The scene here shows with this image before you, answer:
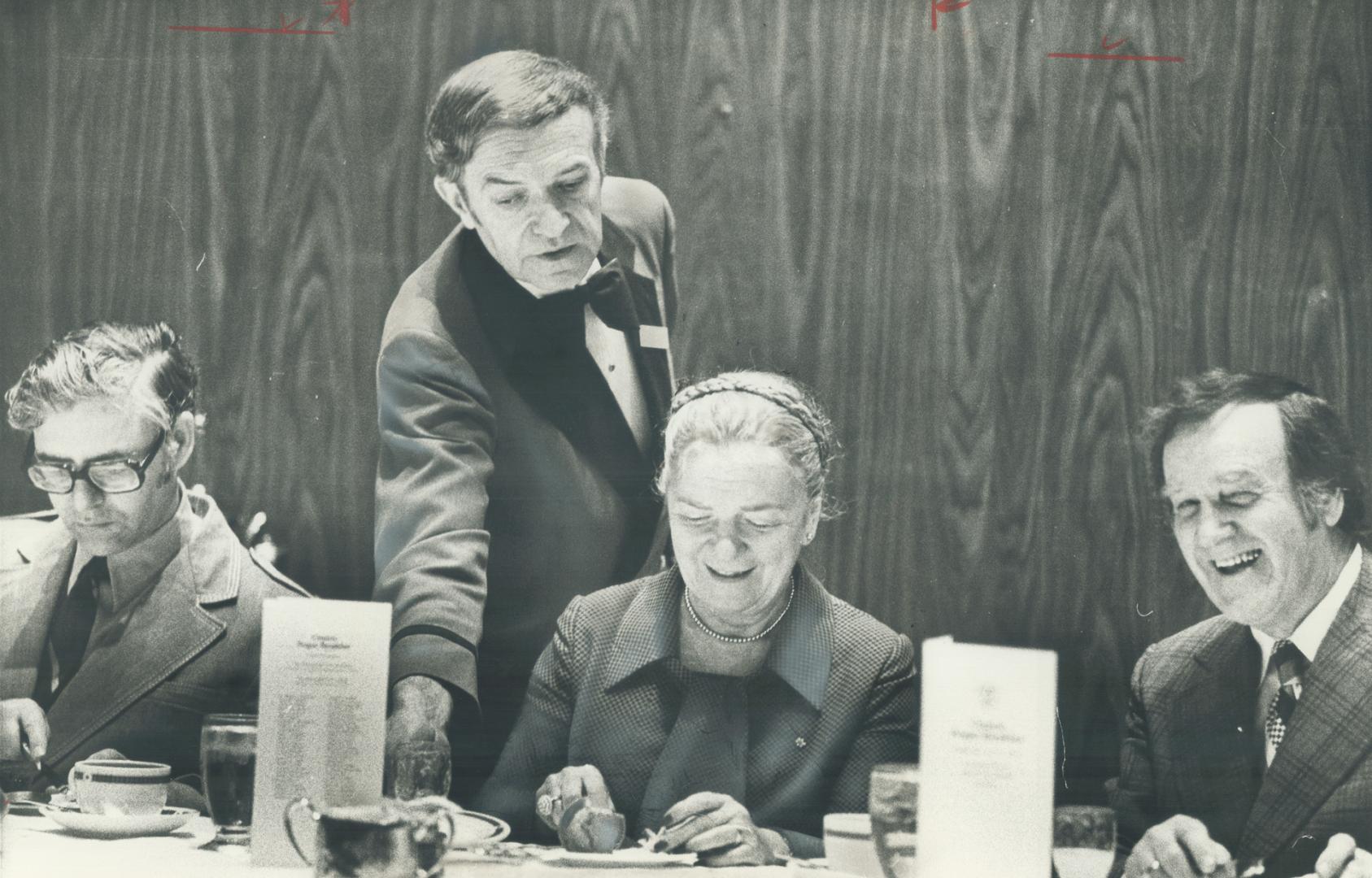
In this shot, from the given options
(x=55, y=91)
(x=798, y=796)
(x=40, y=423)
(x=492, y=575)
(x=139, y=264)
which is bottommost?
(x=798, y=796)

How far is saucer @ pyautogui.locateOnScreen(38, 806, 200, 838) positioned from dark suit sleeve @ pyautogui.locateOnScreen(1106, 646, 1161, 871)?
153 centimetres

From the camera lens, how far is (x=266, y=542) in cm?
234

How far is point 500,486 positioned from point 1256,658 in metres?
1.26

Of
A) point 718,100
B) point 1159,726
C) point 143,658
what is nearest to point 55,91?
point 143,658

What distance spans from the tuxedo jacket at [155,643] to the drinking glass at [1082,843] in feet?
4.24

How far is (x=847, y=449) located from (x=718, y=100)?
61 cm

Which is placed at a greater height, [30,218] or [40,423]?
[30,218]

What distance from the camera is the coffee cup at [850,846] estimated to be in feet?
7.27

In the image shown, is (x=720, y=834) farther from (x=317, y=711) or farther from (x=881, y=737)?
(x=317, y=711)

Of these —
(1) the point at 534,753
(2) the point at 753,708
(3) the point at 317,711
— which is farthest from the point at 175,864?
(2) the point at 753,708

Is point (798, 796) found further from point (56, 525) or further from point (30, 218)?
point (30, 218)

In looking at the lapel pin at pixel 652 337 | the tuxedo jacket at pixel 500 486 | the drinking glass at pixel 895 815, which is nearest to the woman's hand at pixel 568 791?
the tuxedo jacket at pixel 500 486

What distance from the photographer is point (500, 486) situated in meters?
2.30

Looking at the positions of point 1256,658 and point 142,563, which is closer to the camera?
point 1256,658
